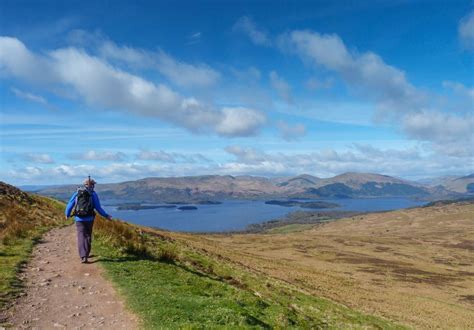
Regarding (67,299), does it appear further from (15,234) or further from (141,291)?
(15,234)

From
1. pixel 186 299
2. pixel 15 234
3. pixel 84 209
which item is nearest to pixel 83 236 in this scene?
pixel 84 209

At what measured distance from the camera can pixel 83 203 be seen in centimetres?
1717

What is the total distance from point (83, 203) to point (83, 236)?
5.01 ft

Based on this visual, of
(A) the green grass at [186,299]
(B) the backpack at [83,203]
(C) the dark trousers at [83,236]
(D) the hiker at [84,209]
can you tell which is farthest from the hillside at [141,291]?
(B) the backpack at [83,203]

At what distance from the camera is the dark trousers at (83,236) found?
1720cm

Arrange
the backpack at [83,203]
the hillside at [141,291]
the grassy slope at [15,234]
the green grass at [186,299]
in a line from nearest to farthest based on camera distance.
A: the hillside at [141,291] < the green grass at [186,299] < the grassy slope at [15,234] < the backpack at [83,203]

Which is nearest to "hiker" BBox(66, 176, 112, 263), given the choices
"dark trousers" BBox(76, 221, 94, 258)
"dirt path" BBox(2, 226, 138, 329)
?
"dark trousers" BBox(76, 221, 94, 258)

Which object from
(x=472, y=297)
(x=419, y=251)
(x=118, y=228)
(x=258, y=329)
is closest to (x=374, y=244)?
(x=419, y=251)

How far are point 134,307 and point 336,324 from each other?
12008 mm

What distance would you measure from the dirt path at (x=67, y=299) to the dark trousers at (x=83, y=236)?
0.65m

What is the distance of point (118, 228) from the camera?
27.1 m

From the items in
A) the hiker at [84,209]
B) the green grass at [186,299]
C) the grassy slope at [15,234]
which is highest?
the hiker at [84,209]

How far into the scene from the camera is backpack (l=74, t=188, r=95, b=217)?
17.1 m

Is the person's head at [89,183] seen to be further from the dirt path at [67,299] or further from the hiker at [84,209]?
the dirt path at [67,299]
